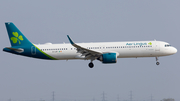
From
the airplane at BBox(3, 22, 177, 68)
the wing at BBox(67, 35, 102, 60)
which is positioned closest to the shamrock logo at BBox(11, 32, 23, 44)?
the airplane at BBox(3, 22, 177, 68)

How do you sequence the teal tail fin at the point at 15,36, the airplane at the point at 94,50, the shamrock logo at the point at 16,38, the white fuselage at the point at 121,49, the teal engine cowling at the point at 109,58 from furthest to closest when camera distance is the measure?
the shamrock logo at the point at 16,38 → the teal tail fin at the point at 15,36 → the white fuselage at the point at 121,49 → the airplane at the point at 94,50 → the teal engine cowling at the point at 109,58

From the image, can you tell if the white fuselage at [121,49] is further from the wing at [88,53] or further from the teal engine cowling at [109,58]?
the teal engine cowling at [109,58]

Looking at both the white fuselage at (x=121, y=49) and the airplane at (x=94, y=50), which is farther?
the white fuselage at (x=121, y=49)

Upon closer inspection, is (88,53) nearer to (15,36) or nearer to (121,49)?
(121,49)

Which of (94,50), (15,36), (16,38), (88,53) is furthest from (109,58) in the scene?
(15,36)

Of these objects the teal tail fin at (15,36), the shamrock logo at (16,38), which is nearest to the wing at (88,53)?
the teal tail fin at (15,36)

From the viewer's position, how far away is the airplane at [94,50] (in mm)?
53219

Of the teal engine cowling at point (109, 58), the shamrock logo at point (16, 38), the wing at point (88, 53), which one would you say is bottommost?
the teal engine cowling at point (109, 58)

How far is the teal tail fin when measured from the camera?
56.2 m

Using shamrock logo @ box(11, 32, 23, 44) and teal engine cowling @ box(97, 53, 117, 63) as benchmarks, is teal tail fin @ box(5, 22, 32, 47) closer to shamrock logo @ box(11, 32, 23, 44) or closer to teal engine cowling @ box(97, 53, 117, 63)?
shamrock logo @ box(11, 32, 23, 44)

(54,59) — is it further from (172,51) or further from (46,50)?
(172,51)

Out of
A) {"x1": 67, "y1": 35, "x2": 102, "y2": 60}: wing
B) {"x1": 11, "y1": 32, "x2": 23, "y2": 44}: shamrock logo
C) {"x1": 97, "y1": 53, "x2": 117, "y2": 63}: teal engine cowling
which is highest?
{"x1": 11, "y1": 32, "x2": 23, "y2": 44}: shamrock logo

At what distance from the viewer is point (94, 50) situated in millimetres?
54062

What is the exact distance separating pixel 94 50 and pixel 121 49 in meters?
4.80
